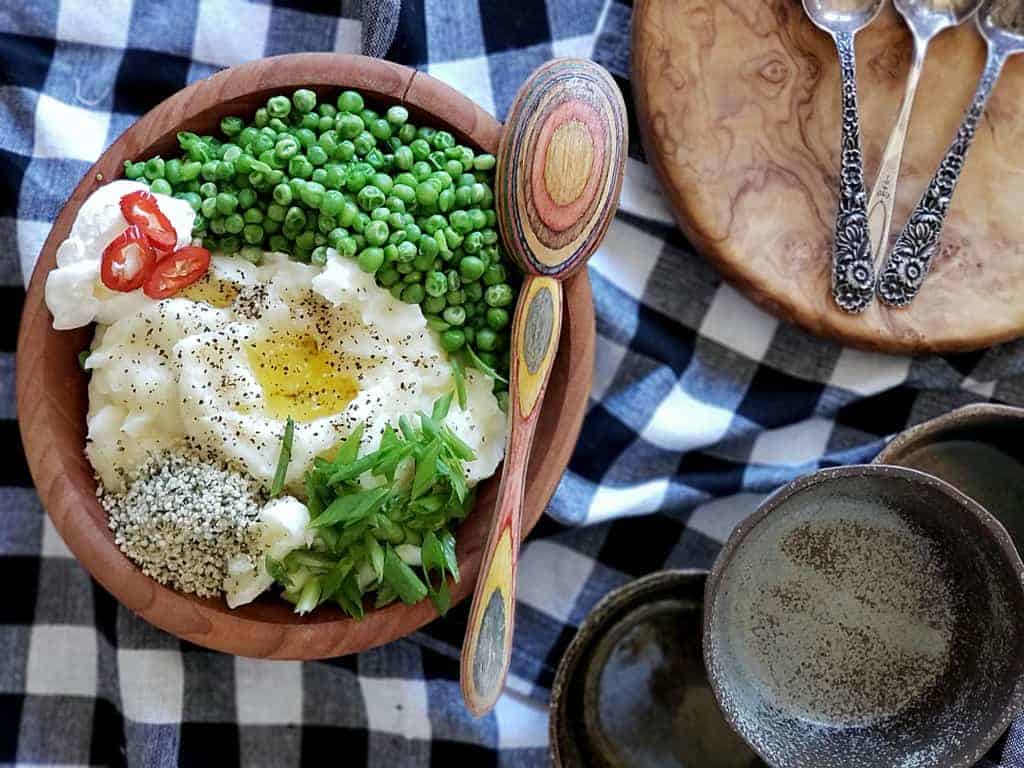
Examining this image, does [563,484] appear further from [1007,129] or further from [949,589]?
[1007,129]

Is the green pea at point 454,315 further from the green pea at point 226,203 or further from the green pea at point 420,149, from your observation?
the green pea at point 226,203

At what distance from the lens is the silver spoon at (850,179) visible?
2.05 meters

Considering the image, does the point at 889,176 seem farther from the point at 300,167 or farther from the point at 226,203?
the point at 226,203

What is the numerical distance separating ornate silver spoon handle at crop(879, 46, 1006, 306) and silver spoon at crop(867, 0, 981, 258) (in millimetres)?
39

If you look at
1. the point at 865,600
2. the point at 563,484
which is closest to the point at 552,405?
the point at 563,484

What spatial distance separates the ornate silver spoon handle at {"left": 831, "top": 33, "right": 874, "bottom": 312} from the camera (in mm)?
2047

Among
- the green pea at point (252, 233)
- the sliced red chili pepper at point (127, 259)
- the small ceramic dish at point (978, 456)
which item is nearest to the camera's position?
the sliced red chili pepper at point (127, 259)

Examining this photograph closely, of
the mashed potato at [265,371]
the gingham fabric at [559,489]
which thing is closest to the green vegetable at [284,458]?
the mashed potato at [265,371]

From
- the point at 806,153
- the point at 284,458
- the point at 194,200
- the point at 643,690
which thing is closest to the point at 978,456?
the point at 806,153

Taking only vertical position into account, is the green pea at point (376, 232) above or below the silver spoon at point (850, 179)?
below

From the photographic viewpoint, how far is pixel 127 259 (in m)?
1.74

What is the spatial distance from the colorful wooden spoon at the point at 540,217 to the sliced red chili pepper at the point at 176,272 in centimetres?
51

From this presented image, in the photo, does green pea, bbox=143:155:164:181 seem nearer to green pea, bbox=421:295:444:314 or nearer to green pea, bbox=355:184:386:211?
green pea, bbox=355:184:386:211

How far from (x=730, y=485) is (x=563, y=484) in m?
0.34
